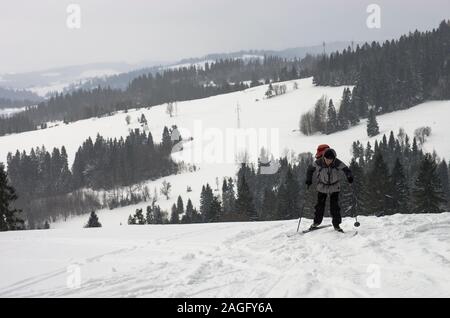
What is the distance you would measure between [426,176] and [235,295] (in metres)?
39.4

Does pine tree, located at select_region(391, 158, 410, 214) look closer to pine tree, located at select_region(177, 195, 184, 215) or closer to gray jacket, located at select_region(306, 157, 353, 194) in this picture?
gray jacket, located at select_region(306, 157, 353, 194)

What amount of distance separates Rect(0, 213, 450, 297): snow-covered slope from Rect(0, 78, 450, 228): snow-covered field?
316ft

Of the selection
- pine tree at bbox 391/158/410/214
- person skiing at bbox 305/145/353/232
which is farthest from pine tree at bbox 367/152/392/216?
person skiing at bbox 305/145/353/232

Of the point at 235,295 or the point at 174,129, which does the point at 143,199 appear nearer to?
the point at 174,129

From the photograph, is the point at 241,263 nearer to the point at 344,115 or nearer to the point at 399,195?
the point at 399,195

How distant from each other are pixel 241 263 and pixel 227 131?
505 feet

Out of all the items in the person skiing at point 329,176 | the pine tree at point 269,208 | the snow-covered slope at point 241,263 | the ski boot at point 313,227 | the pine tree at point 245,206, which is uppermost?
the person skiing at point 329,176

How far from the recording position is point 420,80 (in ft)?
502

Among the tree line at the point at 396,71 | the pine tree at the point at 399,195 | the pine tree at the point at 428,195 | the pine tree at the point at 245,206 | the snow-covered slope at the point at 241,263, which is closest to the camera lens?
the snow-covered slope at the point at 241,263

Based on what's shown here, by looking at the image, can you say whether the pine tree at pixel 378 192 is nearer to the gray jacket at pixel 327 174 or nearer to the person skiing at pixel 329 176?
the person skiing at pixel 329 176

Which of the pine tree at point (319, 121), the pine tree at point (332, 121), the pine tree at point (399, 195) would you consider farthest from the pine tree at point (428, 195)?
the pine tree at point (319, 121)

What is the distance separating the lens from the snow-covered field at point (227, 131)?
120m

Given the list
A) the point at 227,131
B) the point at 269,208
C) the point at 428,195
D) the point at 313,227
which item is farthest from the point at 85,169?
the point at 313,227

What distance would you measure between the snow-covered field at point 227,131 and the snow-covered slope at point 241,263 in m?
96.4
